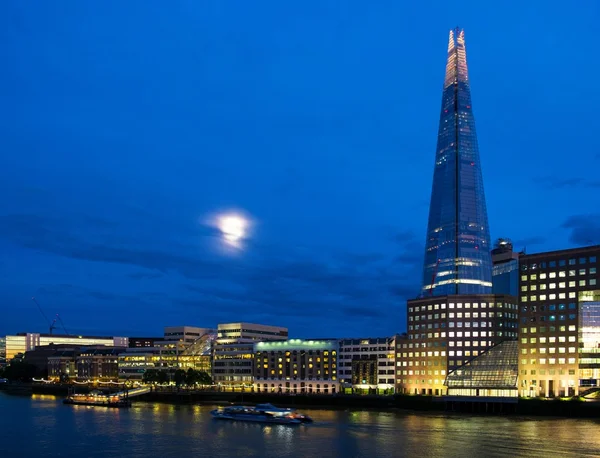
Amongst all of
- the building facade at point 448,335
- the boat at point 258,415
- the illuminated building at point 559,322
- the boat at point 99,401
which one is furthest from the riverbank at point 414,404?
the boat at point 258,415

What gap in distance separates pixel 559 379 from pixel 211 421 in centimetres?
7774

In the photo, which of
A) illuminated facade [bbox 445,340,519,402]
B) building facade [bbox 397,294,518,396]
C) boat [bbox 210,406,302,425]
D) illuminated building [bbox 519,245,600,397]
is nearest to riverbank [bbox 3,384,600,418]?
illuminated facade [bbox 445,340,519,402]

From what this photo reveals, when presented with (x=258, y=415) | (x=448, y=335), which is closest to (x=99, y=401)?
(x=258, y=415)

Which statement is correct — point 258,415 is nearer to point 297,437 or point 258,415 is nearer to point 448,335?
point 297,437

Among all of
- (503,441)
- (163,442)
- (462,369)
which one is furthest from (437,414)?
(163,442)

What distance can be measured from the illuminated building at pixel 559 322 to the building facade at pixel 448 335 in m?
19.1

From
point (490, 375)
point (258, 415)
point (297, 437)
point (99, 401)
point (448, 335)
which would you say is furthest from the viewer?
point (448, 335)

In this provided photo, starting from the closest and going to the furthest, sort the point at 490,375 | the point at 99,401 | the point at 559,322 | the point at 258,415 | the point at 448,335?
the point at 258,415, the point at 559,322, the point at 490,375, the point at 99,401, the point at 448,335

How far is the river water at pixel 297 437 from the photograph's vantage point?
276ft

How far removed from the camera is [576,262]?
163750mm

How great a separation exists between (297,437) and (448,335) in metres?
97.6

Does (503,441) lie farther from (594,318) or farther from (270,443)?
(594,318)

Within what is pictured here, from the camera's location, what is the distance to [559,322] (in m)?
165

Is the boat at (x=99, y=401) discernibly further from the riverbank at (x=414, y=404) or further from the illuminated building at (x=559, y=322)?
the illuminated building at (x=559, y=322)
